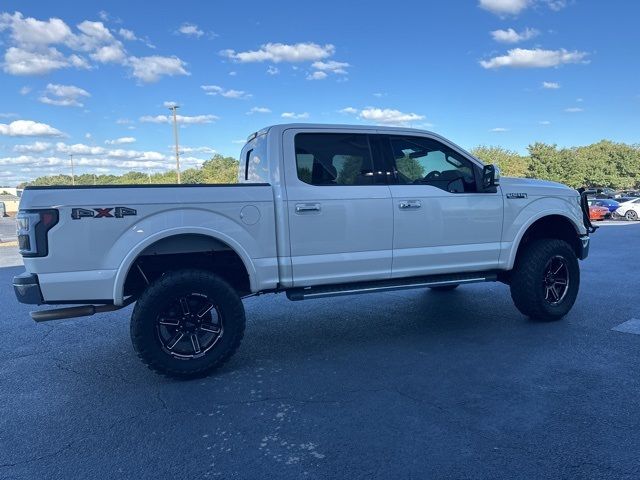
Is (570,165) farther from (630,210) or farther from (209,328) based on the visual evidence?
(209,328)

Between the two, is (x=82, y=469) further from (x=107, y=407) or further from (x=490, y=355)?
(x=490, y=355)

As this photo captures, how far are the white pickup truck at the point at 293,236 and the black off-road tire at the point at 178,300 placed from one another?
0.01 m

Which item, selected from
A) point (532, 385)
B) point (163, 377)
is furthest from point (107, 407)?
point (532, 385)

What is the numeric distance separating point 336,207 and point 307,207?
29cm

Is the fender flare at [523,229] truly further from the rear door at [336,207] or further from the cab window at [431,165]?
the rear door at [336,207]

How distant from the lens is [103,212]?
12.0 ft

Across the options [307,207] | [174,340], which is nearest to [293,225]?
[307,207]

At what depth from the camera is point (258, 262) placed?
4168mm

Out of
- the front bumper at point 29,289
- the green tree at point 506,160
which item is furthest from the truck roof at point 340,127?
the green tree at point 506,160

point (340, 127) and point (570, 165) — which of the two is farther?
point (570, 165)

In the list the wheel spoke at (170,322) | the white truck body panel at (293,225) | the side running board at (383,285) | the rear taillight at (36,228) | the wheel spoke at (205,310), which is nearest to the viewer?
the rear taillight at (36,228)

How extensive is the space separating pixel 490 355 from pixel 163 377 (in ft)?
9.52

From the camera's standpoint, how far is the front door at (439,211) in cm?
467

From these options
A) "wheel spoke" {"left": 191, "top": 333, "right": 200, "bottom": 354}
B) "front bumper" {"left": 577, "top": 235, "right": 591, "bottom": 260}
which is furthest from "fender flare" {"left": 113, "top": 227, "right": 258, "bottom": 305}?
"front bumper" {"left": 577, "top": 235, "right": 591, "bottom": 260}
